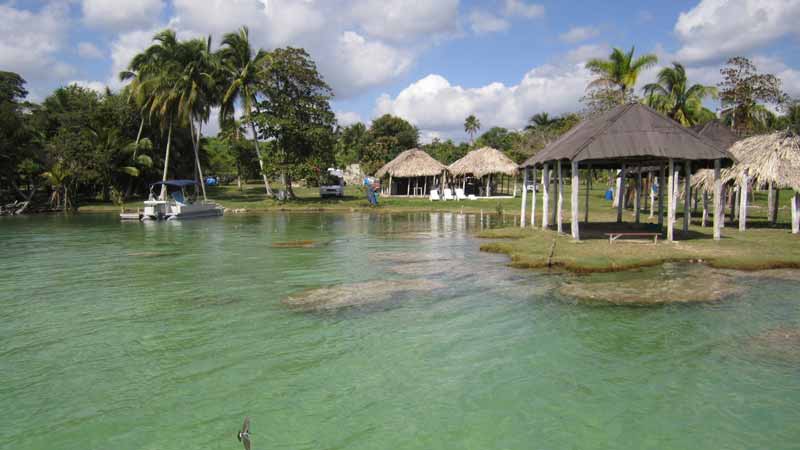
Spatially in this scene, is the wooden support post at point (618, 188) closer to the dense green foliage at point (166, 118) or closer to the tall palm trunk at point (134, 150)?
the dense green foliage at point (166, 118)

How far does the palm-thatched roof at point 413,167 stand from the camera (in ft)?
148

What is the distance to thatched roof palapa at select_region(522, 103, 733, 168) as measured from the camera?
15.8m

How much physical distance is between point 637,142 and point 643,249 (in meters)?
3.31

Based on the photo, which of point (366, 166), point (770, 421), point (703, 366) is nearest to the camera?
point (770, 421)

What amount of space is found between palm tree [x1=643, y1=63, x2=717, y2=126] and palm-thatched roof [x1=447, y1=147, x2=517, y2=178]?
38.4ft

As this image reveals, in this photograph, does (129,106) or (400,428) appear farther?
(129,106)

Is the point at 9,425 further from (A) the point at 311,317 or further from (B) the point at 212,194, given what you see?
(B) the point at 212,194

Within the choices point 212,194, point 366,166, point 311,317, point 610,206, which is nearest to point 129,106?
point 212,194

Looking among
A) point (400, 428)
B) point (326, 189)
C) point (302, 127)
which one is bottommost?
point (400, 428)

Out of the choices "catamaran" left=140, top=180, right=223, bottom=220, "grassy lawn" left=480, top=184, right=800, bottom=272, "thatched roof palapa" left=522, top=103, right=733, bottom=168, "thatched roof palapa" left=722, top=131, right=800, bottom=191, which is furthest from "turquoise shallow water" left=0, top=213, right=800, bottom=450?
"catamaran" left=140, top=180, right=223, bottom=220

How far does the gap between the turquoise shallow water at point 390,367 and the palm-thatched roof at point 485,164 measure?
2840 cm

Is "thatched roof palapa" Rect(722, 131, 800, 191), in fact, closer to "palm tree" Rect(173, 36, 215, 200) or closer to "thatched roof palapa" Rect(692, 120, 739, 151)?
"thatched roof palapa" Rect(692, 120, 739, 151)

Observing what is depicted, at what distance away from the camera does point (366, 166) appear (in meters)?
62.1

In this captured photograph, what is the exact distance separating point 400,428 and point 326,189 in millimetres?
39820
